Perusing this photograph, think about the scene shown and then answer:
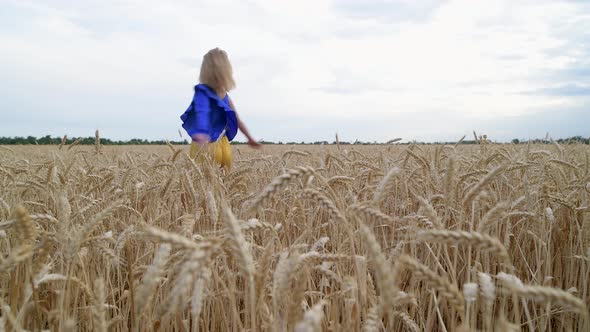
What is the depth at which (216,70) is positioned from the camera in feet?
18.2

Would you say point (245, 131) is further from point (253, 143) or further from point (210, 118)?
point (210, 118)

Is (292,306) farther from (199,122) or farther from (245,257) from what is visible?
(199,122)

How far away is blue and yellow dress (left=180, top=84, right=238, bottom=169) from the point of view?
531 centimetres

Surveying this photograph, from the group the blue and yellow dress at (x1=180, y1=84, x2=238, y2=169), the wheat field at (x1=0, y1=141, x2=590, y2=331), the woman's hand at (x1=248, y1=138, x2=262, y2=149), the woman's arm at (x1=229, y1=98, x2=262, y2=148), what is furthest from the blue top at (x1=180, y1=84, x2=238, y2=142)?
the wheat field at (x1=0, y1=141, x2=590, y2=331)

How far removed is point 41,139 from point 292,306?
160 ft

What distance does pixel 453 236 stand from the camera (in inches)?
37.1

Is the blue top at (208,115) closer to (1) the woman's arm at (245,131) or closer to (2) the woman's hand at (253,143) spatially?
(1) the woman's arm at (245,131)

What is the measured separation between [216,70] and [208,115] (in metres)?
0.60

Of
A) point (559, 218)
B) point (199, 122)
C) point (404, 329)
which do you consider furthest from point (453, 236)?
point (199, 122)

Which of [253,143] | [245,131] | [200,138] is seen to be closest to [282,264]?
[200,138]

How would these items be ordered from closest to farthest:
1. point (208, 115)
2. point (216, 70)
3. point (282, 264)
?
point (282, 264)
point (208, 115)
point (216, 70)

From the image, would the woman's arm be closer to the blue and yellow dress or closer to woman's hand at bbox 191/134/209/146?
the blue and yellow dress

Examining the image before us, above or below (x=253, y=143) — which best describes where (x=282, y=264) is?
below

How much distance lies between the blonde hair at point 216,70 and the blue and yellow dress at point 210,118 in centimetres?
9
